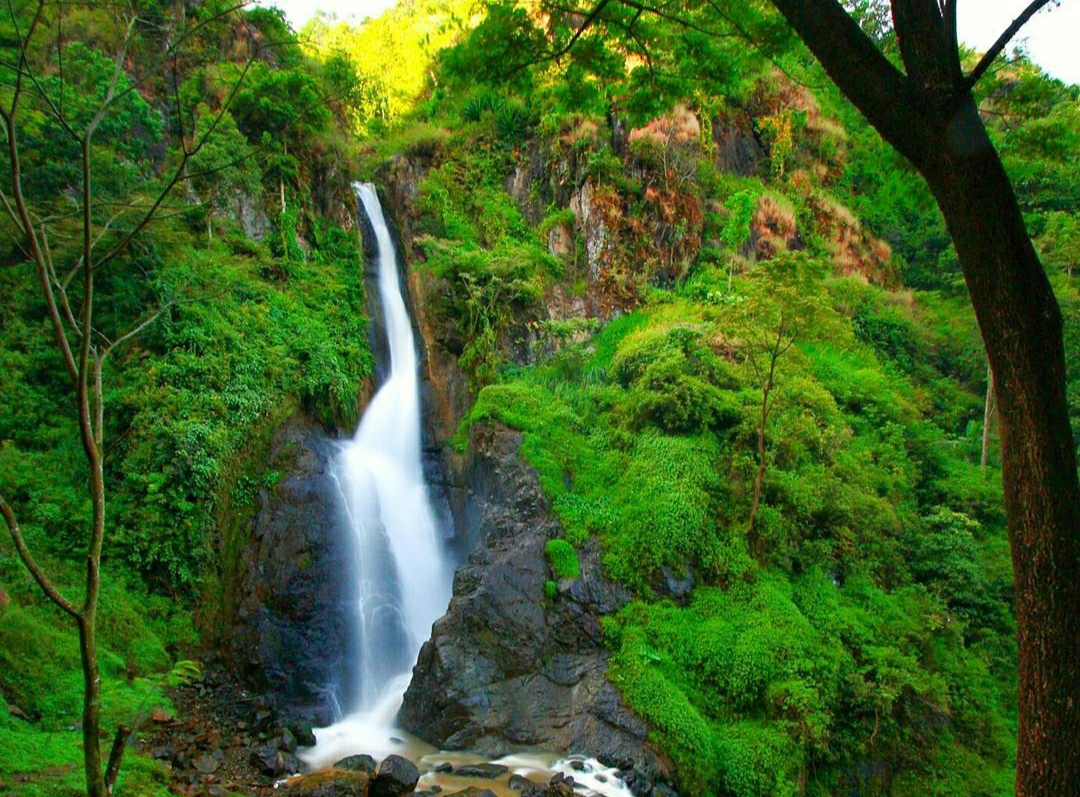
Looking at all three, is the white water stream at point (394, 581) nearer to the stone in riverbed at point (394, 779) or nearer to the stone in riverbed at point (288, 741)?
the stone in riverbed at point (288, 741)

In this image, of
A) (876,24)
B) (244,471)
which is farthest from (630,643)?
(876,24)

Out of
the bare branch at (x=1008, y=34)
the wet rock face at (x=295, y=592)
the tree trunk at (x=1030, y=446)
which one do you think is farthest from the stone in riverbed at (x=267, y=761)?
the bare branch at (x=1008, y=34)

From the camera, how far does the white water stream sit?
7.89 meters

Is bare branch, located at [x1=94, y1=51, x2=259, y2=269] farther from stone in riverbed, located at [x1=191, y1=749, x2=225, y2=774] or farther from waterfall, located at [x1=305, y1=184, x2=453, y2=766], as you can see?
waterfall, located at [x1=305, y1=184, x2=453, y2=766]

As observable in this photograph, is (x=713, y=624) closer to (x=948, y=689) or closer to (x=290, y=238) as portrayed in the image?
(x=948, y=689)

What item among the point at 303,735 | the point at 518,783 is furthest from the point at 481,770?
the point at 303,735

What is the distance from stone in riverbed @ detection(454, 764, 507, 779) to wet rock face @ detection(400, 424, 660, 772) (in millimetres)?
385

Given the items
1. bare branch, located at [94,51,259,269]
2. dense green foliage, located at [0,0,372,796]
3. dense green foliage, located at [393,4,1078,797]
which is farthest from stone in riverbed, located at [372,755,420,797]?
bare branch, located at [94,51,259,269]

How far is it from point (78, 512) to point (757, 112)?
971 inches

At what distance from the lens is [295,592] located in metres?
10.4

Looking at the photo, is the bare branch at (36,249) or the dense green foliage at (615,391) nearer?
the bare branch at (36,249)

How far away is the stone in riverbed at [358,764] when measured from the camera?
24.0 feet

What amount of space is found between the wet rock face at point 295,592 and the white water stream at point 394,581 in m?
0.35

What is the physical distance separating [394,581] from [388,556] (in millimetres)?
496
